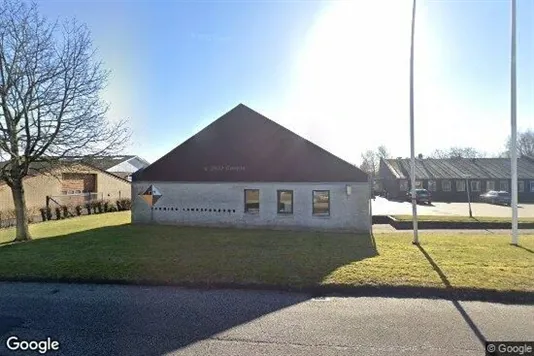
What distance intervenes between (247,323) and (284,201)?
36.0 ft

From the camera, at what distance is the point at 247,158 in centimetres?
1638

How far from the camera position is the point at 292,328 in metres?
4.75

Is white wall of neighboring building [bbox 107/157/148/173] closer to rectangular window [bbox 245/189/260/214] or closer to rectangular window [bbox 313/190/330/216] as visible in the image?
rectangular window [bbox 245/189/260/214]

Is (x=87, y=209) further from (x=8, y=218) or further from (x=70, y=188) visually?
(x=8, y=218)

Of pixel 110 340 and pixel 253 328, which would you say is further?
pixel 253 328

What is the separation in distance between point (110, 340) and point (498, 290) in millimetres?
6697

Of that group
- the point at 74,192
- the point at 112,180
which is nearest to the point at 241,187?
the point at 74,192

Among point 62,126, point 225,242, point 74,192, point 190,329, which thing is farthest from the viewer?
point 74,192

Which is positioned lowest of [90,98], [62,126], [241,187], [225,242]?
[225,242]

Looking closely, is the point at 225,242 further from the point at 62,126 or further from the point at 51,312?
the point at 62,126

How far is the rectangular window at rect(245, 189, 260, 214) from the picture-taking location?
1599 cm

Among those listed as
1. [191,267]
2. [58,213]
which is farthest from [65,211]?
[191,267]

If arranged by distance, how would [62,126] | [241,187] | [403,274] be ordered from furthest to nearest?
[241,187]
[62,126]
[403,274]

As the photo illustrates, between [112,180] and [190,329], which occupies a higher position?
[112,180]
